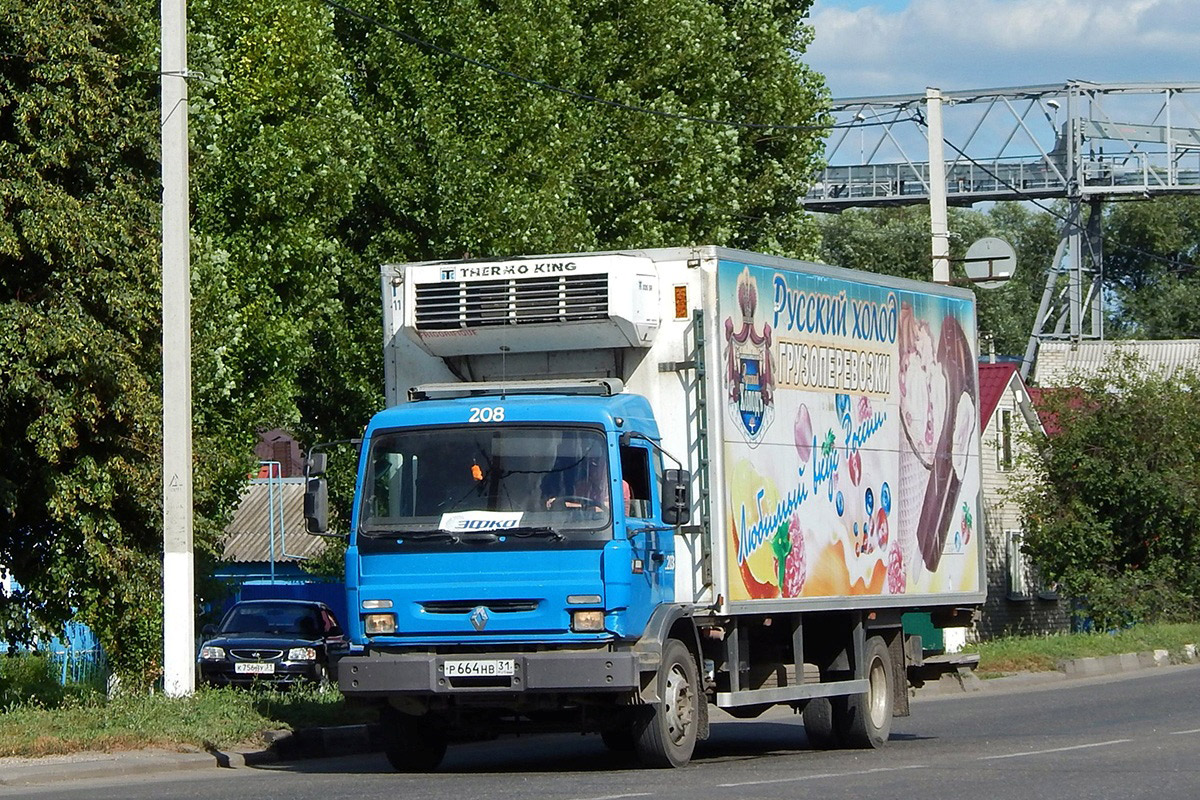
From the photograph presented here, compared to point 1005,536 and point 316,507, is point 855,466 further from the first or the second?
point 1005,536

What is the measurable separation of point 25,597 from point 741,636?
896cm

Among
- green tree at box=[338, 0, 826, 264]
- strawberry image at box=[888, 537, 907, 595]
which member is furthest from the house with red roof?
strawberry image at box=[888, 537, 907, 595]

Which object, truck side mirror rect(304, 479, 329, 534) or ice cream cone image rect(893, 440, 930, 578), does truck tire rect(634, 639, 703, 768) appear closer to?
truck side mirror rect(304, 479, 329, 534)

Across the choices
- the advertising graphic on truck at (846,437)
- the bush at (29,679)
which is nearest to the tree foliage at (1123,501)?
the bush at (29,679)

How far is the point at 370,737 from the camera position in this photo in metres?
16.7

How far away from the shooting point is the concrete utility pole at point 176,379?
56.2 ft

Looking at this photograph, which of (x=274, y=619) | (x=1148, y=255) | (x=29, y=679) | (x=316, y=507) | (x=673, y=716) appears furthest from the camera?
(x=1148, y=255)

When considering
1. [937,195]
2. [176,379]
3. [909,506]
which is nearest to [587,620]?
[909,506]

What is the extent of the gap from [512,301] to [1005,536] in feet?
121

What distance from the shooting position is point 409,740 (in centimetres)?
1453

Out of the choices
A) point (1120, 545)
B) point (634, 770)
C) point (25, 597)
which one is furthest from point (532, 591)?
point (1120, 545)

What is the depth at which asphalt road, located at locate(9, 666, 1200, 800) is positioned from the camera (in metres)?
11.9

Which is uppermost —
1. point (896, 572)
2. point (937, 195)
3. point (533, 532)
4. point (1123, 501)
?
point (937, 195)

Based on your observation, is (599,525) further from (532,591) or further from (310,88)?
(310,88)
